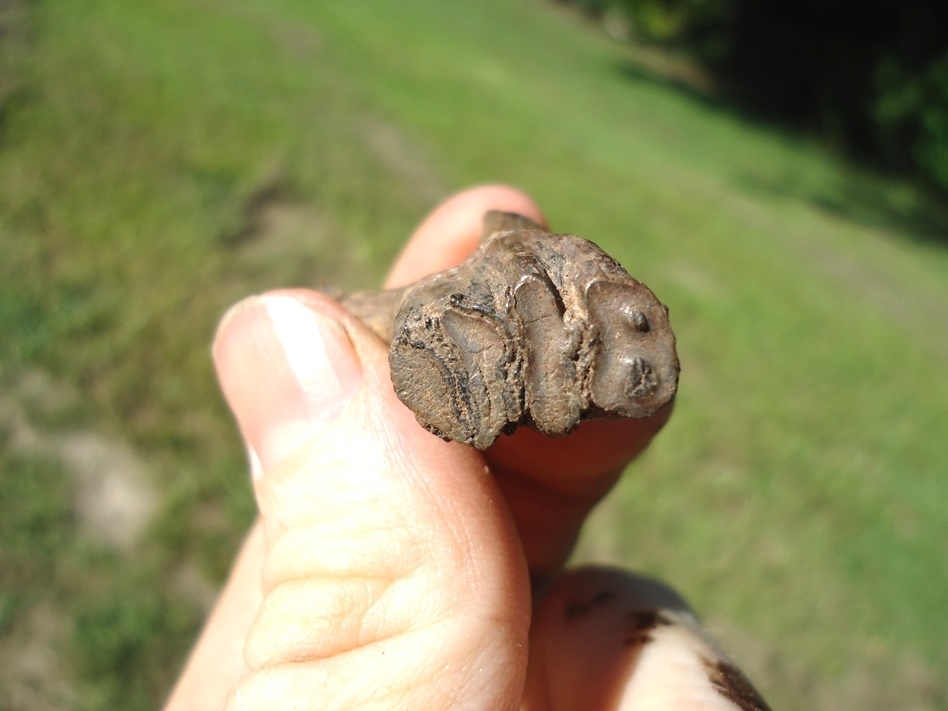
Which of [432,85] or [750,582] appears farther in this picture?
[432,85]

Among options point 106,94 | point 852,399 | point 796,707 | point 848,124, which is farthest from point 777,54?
point 796,707

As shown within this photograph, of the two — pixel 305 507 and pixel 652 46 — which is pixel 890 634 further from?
pixel 652 46

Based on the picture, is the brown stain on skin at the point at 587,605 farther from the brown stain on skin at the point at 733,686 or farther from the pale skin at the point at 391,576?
the brown stain on skin at the point at 733,686

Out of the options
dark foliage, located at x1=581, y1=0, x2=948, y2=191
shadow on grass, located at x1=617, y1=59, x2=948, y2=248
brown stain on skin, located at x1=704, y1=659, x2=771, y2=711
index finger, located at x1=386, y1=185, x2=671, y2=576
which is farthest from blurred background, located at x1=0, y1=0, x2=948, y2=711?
dark foliage, located at x1=581, y1=0, x2=948, y2=191

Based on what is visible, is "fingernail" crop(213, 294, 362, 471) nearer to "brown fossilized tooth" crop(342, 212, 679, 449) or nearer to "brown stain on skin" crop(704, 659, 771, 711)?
"brown fossilized tooth" crop(342, 212, 679, 449)

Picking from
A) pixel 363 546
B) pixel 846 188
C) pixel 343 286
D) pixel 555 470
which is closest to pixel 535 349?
pixel 363 546

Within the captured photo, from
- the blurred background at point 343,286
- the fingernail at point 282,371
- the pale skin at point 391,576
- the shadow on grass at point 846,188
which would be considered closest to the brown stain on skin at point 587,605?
the pale skin at point 391,576

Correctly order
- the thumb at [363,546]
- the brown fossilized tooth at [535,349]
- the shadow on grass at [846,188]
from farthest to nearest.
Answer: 1. the shadow on grass at [846,188]
2. the thumb at [363,546]
3. the brown fossilized tooth at [535,349]
